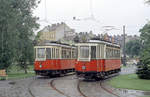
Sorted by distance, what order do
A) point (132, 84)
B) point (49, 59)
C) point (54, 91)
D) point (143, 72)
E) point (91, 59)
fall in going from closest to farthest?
point (54, 91), point (132, 84), point (91, 59), point (143, 72), point (49, 59)

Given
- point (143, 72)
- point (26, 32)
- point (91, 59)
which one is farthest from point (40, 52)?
point (26, 32)

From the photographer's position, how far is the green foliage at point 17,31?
90.3 feet

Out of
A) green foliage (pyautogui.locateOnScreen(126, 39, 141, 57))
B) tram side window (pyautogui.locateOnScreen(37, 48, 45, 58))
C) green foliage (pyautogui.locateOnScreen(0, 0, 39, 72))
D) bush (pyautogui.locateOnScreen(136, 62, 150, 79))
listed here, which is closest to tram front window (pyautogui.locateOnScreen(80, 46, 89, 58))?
tram side window (pyautogui.locateOnScreen(37, 48, 45, 58))

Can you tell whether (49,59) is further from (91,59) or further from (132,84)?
(132,84)

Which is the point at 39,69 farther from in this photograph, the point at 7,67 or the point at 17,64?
the point at 17,64

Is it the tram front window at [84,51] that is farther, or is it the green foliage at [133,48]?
the green foliage at [133,48]

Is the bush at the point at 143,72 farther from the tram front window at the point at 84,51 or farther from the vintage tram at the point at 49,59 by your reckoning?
the vintage tram at the point at 49,59

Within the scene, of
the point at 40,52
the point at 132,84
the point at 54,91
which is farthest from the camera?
the point at 40,52

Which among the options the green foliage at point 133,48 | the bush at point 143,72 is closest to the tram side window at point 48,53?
the bush at point 143,72

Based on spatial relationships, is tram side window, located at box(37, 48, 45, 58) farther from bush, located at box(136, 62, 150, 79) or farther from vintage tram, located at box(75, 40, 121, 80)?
bush, located at box(136, 62, 150, 79)

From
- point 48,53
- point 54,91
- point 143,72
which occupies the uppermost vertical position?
point 48,53

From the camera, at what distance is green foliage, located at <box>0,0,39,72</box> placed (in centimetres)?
2753

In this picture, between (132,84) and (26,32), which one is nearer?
(132,84)

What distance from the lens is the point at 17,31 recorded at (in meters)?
29.4
